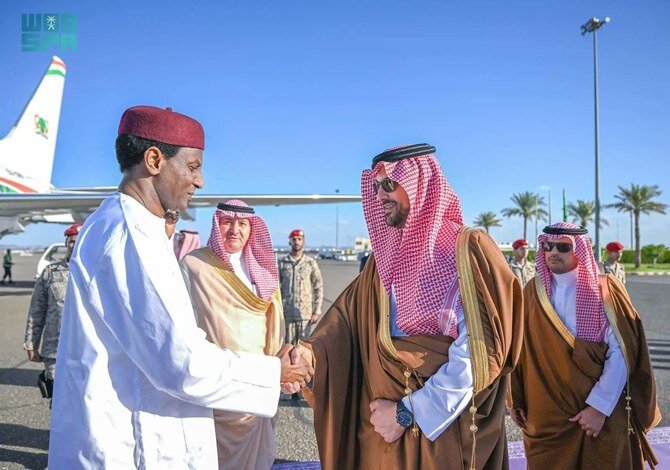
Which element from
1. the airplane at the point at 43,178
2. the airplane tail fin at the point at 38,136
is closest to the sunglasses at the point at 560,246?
the airplane at the point at 43,178

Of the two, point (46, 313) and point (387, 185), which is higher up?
point (387, 185)

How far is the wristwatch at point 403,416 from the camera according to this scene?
1953mm

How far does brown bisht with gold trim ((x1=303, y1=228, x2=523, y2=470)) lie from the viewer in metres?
1.92

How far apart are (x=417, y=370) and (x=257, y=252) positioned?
2.54 meters

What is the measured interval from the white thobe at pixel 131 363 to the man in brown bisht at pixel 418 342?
27.0 inches

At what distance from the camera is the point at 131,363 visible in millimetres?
1456

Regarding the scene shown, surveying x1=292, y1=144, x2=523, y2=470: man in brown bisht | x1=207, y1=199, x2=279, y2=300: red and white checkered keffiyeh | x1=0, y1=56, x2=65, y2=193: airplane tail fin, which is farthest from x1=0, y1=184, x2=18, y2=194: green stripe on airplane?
x1=292, y1=144, x2=523, y2=470: man in brown bisht

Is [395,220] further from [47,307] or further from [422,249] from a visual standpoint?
[47,307]

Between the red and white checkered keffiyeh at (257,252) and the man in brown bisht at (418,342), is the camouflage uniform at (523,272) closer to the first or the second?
the red and white checkered keffiyeh at (257,252)

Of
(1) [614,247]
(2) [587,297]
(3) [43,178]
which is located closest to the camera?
(2) [587,297]

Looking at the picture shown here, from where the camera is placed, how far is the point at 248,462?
10.6 ft

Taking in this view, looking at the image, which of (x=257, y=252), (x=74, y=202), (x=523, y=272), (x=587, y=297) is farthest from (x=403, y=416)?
(x=74, y=202)

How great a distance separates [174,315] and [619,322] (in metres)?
2.59

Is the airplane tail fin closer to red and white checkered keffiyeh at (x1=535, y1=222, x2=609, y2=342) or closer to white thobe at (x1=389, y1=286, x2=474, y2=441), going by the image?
red and white checkered keffiyeh at (x1=535, y1=222, x2=609, y2=342)
